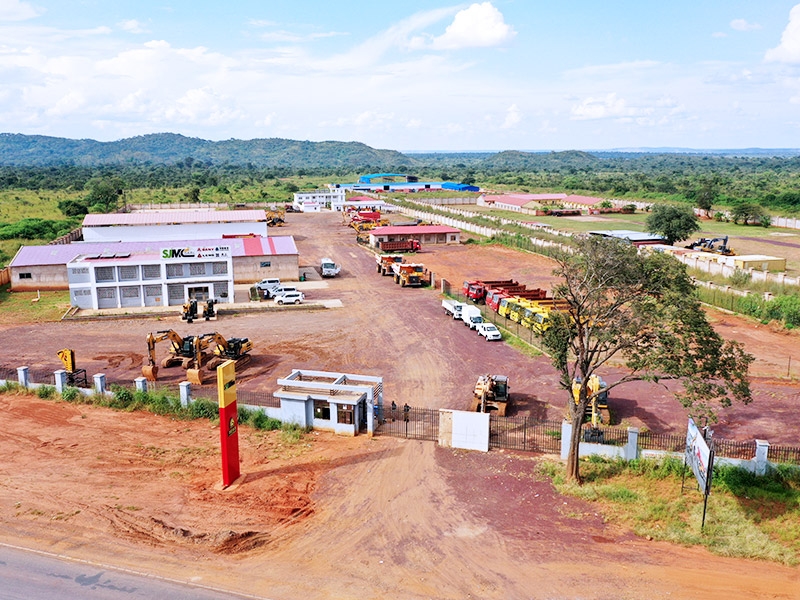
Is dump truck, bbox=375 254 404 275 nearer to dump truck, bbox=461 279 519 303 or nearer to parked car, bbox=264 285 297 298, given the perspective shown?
dump truck, bbox=461 279 519 303

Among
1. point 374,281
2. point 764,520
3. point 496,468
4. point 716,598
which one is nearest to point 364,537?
point 496,468

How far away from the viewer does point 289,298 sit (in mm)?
52062

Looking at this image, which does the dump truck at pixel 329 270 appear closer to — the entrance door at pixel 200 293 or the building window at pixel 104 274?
the entrance door at pixel 200 293

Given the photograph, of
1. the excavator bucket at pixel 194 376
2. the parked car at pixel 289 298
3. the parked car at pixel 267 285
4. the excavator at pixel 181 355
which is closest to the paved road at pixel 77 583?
the excavator bucket at pixel 194 376

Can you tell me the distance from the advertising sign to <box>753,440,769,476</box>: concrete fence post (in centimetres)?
230

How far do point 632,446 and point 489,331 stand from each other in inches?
724

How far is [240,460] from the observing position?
25.4 m

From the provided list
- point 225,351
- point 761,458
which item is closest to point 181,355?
point 225,351

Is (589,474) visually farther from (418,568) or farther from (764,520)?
(418,568)

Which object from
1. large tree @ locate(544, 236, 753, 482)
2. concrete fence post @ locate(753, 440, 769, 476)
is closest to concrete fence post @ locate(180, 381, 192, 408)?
large tree @ locate(544, 236, 753, 482)

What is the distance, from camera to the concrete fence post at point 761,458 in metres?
22.3

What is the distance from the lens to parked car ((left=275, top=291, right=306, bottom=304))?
5197cm

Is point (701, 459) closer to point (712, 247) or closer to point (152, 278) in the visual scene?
point (152, 278)

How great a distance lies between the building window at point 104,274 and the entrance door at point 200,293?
583 centimetres
